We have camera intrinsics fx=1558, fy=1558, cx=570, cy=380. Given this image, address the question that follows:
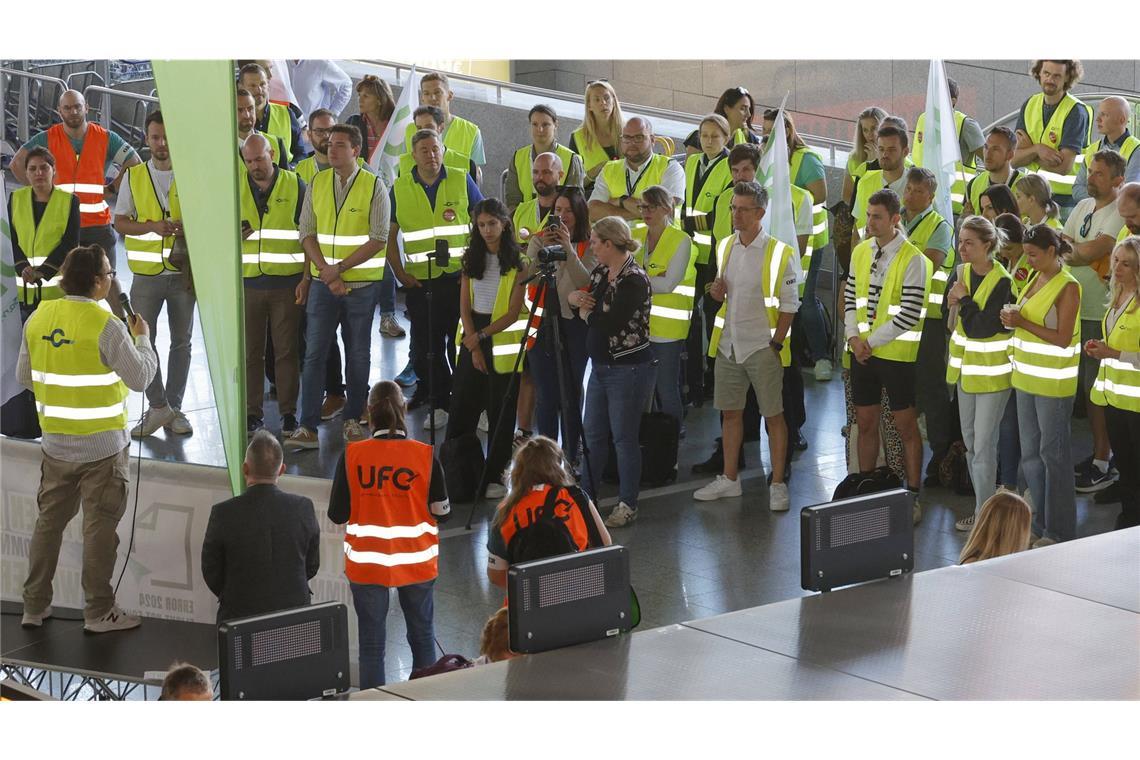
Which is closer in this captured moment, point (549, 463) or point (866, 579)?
point (866, 579)

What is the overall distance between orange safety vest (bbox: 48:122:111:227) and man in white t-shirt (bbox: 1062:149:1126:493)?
255 inches

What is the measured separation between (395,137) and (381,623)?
15.8 feet

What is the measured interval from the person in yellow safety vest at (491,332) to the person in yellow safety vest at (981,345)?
2.58 m

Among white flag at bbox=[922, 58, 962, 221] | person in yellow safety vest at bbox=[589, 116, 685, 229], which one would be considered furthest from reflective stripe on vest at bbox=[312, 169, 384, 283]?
white flag at bbox=[922, 58, 962, 221]

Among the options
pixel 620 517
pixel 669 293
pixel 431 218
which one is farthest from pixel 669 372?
pixel 431 218

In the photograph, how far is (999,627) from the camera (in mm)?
5023

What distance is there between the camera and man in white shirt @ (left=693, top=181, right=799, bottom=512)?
916 centimetres

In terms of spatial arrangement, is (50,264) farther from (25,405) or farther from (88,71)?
(88,71)

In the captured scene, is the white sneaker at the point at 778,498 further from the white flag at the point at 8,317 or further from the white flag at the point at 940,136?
the white flag at the point at 8,317

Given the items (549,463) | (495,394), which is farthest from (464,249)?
(549,463)

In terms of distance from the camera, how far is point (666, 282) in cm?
936

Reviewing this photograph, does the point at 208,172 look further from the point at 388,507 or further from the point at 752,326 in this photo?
the point at 752,326

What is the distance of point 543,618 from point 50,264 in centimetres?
659

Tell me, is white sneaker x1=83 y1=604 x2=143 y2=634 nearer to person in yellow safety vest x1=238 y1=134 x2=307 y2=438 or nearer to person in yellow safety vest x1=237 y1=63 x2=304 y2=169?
person in yellow safety vest x1=238 y1=134 x2=307 y2=438
